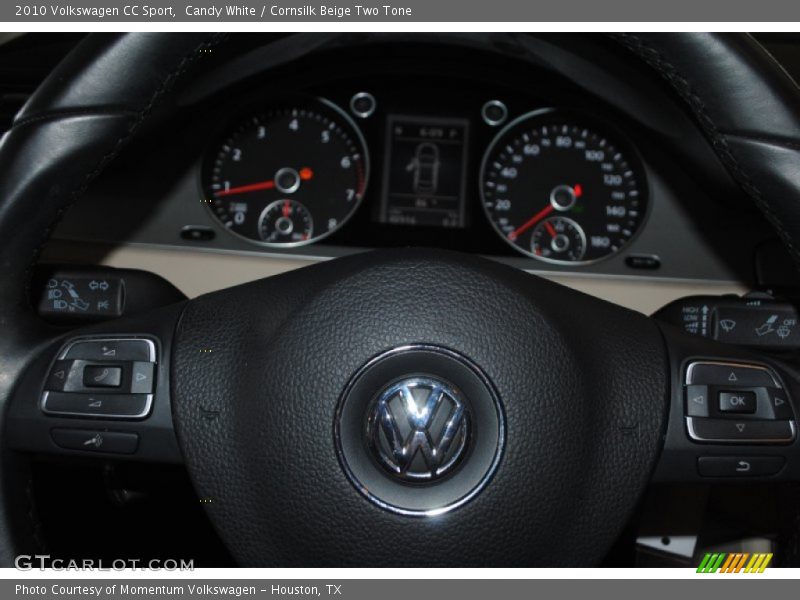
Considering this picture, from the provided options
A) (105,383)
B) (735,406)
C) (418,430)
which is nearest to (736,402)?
(735,406)

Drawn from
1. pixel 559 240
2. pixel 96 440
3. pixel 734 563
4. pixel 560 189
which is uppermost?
pixel 560 189

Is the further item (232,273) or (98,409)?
(232,273)

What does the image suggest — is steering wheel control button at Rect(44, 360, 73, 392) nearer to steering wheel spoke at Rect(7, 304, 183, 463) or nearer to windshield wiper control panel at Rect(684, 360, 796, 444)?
steering wheel spoke at Rect(7, 304, 183, 463)

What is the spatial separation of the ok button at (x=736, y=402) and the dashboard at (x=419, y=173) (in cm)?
90

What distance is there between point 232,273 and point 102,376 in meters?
0.93

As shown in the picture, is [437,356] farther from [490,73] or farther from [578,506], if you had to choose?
[490,73]

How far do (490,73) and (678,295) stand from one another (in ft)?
1.95

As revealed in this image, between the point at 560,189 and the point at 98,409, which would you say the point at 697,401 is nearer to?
the point at 98,409

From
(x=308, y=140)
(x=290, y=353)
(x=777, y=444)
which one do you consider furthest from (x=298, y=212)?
(x=777, y=444)

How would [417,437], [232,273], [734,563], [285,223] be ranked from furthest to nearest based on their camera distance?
[285,223]
[232,273]
[734,563]
[417,437]

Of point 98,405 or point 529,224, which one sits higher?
point 529,224

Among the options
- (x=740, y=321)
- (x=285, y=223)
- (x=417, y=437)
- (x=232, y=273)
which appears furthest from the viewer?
(x=285, y=223)

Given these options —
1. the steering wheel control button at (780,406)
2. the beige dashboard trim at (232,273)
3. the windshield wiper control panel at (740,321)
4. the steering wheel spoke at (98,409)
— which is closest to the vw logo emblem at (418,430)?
the steering wheel spoke at (98,409)

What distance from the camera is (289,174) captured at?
1.97m
